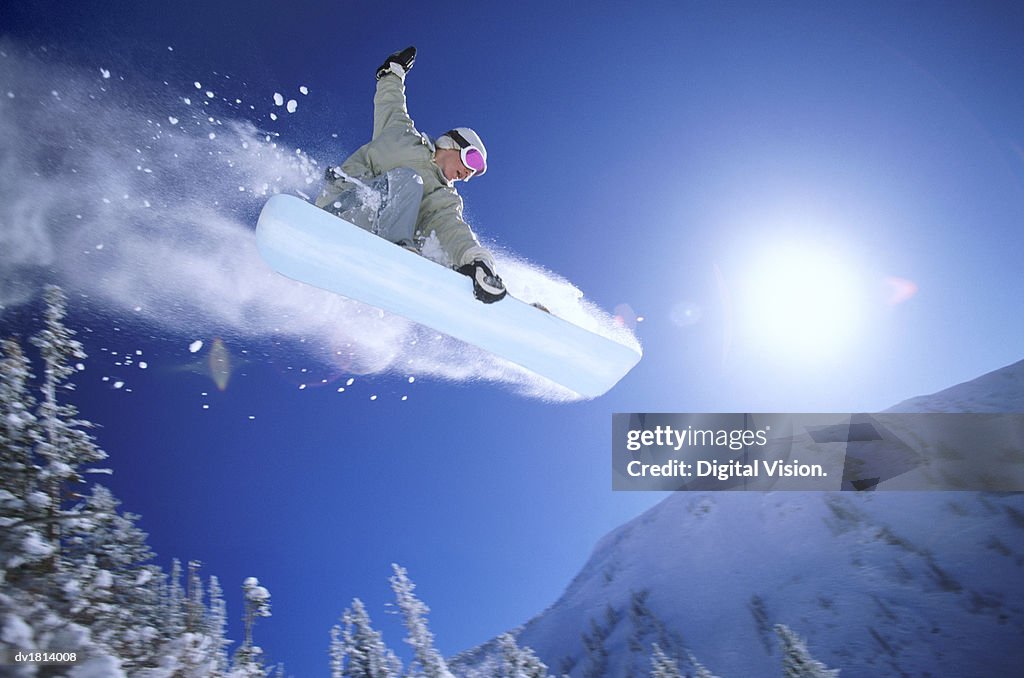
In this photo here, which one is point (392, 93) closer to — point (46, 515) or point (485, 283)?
point (485, 283)

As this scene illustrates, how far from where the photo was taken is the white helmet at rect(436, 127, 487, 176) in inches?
215

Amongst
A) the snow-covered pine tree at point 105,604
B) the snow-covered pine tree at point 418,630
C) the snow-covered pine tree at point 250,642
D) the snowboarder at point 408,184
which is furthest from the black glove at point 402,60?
the snow-covered pine tree at point 418,630

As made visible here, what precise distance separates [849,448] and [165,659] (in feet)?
363

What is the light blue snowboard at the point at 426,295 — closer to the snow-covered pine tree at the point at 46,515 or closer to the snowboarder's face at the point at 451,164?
the snowboarder's face at the point at 451,164

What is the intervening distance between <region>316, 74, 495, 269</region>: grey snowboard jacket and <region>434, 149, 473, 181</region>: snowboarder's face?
2.7 inches

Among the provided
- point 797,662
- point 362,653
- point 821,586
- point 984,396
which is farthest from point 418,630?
point 984,396

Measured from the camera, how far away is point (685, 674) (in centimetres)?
8506

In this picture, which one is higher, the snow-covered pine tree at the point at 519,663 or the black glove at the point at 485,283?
the black glove at the point at 485,283

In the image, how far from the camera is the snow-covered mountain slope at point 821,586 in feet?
221

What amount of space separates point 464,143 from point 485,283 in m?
1.56

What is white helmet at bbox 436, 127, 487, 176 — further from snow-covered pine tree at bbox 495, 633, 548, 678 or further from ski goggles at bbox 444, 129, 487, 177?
snow-covered pine tree at bbox 495, 633, 548, 678

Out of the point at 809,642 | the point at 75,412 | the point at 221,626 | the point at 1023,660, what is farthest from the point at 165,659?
the point at 809,642

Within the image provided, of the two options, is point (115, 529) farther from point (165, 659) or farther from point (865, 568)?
point (865, 568)

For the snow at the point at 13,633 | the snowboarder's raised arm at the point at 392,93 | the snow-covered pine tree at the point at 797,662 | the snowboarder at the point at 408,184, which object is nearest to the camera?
the snow at the point at 13,633
